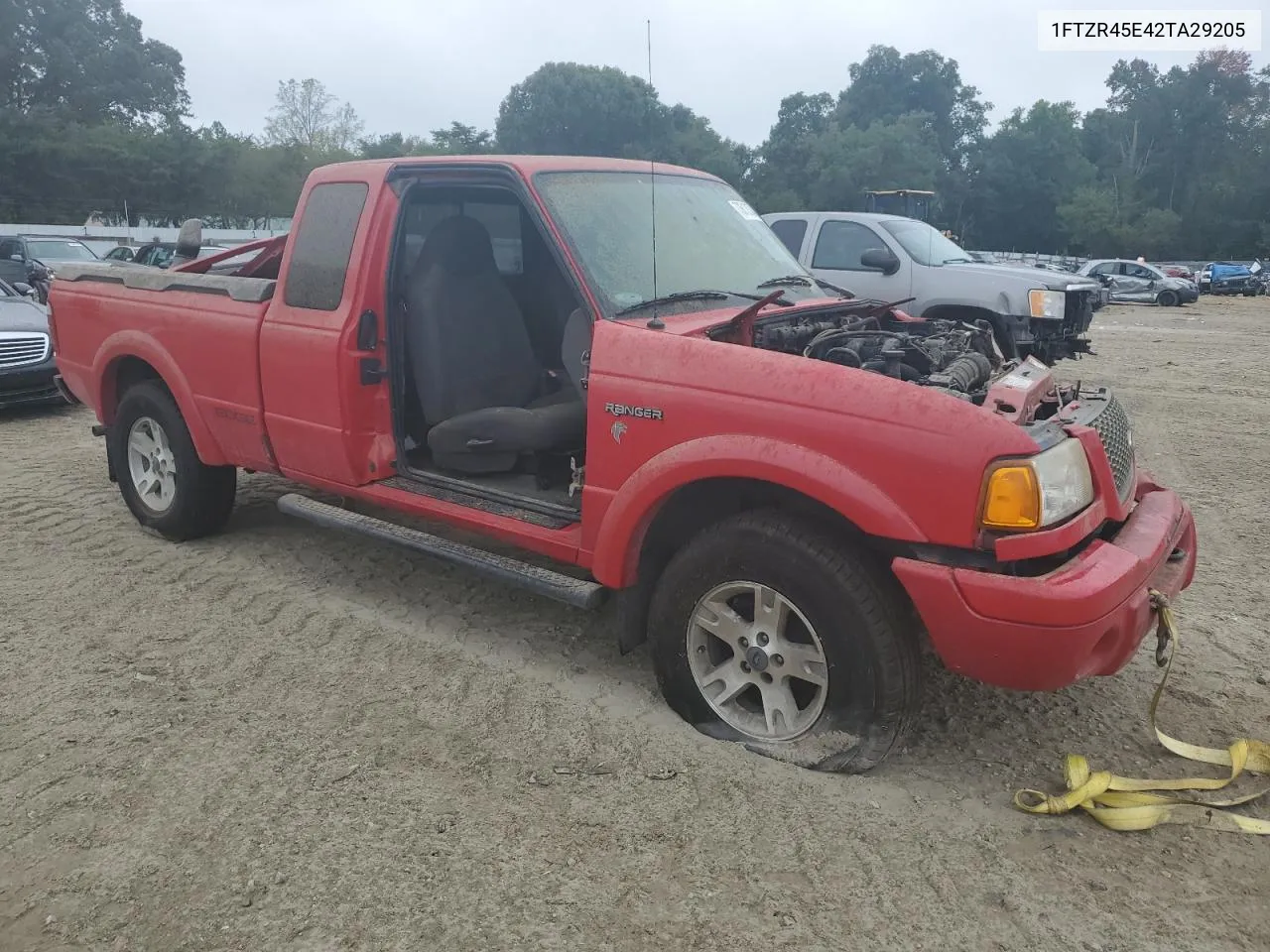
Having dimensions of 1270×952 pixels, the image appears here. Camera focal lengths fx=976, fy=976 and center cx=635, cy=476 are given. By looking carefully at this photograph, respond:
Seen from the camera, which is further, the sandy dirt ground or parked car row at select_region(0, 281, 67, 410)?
parked car row at select_region(0, 281, 67, 410)

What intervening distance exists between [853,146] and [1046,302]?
34997 mm

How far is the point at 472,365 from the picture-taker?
455cm

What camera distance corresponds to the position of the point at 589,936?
96.7 inches

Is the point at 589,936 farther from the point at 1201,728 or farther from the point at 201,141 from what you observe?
the point at 201,141

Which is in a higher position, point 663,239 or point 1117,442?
point 663,239

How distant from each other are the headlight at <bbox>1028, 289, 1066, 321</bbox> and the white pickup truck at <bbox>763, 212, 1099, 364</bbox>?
0.51 m

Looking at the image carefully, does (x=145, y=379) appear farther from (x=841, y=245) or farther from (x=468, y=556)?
(x=841, y=245)

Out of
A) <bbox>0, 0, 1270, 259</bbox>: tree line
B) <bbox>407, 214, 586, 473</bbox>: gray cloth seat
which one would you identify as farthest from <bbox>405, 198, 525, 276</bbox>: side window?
<bbox>0, 0, 1270, 259</bbox>: tree line

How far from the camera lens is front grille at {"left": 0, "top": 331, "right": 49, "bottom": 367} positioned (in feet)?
29.7

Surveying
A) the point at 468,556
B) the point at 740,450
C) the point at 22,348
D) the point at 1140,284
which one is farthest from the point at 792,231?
the point at 1140,284

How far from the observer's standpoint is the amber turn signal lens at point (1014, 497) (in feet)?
8.94

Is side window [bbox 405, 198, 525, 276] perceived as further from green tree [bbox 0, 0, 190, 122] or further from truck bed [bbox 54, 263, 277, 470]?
green tree [bbox 0, 0, 190, 122]

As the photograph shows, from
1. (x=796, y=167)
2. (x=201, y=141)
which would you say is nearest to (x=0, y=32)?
(x=201, y=141)

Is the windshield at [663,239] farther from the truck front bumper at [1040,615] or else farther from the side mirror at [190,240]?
the side mirror at [190,240]
